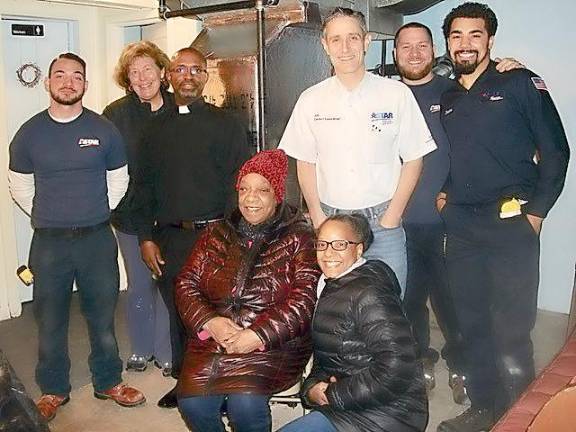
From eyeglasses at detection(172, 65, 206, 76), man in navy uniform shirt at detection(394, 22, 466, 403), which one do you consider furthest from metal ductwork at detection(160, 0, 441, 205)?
man in navy uniform shirt at detection(394, 22, 466, 403)

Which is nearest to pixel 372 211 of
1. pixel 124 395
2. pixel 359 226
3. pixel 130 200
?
pixel 359 226

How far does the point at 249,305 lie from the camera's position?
2.07 m

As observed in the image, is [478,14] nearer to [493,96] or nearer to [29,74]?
[493,96]

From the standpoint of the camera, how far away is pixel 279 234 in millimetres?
2115

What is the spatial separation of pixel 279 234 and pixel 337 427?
660mm

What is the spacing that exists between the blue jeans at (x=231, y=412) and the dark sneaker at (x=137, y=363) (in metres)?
1.09

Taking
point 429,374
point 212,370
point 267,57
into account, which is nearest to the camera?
point 212,370

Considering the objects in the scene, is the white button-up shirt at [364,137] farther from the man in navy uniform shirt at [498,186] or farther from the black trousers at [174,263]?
the black trousers at [174,263]

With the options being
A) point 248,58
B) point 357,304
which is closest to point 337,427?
point 357,304

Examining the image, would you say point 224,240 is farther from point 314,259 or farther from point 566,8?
point 566,8

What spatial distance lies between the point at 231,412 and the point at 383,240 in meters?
0.71

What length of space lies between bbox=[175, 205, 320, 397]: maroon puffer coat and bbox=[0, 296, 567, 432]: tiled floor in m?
0.64

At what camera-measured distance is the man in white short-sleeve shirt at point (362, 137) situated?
6.62 ft

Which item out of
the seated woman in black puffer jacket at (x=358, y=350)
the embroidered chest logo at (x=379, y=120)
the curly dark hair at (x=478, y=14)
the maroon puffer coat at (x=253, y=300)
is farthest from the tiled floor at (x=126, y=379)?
the curly dark hair at (x=478, y=14)
